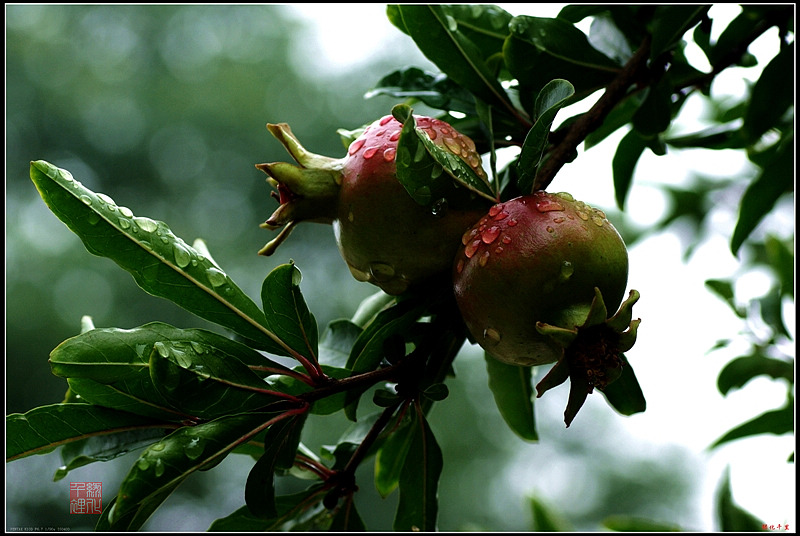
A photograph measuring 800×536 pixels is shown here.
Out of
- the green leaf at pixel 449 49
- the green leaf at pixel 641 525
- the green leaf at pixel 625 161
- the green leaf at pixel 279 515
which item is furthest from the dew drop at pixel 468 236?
the green leaf at pixel 641 525

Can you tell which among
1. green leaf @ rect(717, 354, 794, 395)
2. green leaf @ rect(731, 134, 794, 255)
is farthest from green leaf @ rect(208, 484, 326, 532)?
green leaf @ rect(717, 354, 794, 395)

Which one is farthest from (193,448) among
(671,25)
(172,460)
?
(671,25)

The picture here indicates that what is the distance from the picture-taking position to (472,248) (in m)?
0.54

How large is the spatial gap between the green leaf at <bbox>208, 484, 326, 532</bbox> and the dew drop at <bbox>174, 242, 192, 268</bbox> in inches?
11.5

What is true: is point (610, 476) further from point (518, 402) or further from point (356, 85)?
point (518, 402)

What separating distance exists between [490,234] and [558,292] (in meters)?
0.07

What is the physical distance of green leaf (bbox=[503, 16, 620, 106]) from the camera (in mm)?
740

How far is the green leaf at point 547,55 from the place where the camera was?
2.43 ft

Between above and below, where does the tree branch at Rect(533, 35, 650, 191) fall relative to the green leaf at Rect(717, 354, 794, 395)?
above

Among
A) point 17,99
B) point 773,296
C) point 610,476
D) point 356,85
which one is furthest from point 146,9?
point 773,296

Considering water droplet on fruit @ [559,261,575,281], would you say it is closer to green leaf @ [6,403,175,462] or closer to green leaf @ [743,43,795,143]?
green leaf @ [6,403,175,462]

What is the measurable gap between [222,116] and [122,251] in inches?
286

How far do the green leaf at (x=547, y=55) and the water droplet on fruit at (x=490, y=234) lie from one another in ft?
0.91

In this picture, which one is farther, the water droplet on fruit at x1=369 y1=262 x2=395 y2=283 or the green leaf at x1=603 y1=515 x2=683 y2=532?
the green leaf at x1=603 y1=515 x2=683 y2=532
